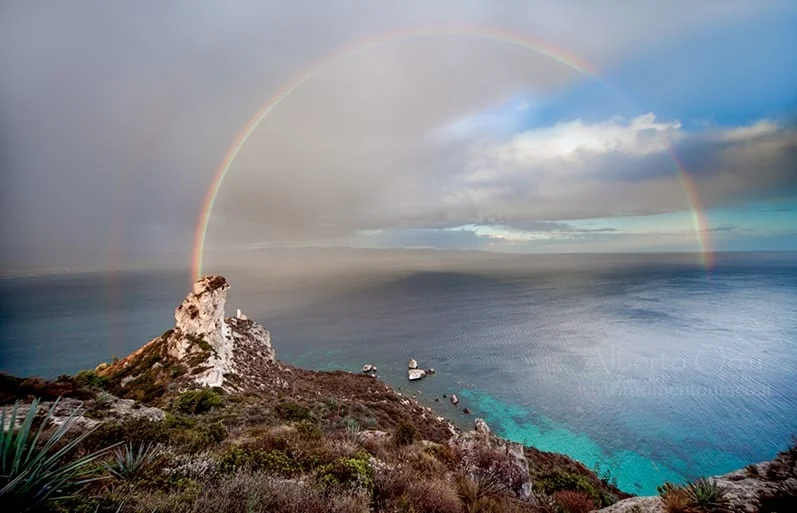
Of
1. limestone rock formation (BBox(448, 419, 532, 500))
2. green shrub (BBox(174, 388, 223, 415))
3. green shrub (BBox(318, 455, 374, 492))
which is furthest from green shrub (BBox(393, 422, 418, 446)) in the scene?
green shrub (BBox(174, 388, 223, 415))

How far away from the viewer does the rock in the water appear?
5441cm

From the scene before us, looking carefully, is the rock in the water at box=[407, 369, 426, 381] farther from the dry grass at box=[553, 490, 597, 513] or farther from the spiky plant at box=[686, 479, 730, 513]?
the spiky plant at box=[686, 479, 730, 513]

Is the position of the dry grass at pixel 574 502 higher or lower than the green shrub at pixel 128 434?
lower

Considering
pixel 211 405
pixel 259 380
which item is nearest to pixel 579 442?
pixel 259 380

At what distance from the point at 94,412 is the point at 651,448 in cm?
4654

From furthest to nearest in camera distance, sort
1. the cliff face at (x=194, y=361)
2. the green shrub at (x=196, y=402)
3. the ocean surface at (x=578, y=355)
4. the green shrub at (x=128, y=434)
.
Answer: the ocean surface at (x=578, y=355), the cliff face at (x=194, y=361), the green shrub at (x=196, y=402), the green shrub at (x=128, y=434)

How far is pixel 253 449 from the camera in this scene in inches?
280

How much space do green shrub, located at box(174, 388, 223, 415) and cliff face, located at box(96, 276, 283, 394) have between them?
7.20 meters

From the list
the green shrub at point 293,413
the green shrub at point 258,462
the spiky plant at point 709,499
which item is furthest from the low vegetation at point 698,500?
the green shrub at point 293,413

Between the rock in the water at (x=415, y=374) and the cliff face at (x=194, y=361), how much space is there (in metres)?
24.5

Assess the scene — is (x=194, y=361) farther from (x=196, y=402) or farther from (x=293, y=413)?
(x=293, y=413)

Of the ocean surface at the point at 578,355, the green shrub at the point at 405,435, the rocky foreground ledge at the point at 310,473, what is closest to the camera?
the rocky foreground ledge at the point at 310,473

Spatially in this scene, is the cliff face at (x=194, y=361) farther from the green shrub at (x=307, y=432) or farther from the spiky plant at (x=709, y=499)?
the spiky plant at (x=709, y=499)

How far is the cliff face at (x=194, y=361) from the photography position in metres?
24.0
